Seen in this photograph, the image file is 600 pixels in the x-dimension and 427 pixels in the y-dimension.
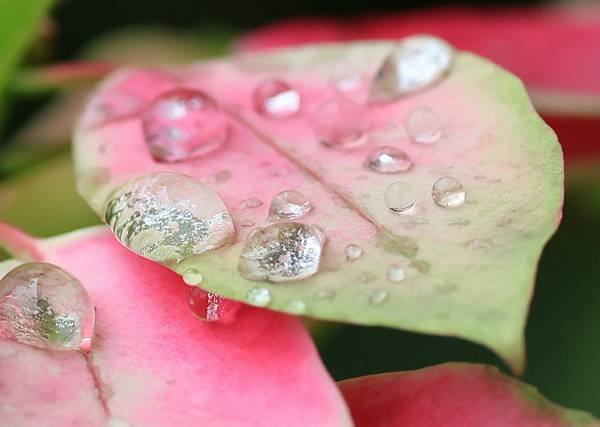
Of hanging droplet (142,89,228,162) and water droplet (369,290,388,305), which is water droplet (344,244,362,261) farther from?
hanging droplet (142,89,228,162)

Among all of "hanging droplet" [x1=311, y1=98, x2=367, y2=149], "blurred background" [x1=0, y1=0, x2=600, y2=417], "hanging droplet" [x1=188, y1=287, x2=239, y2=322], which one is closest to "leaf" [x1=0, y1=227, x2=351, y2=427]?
"hanging droplet" [x1=188, y1=287, x2=239, y2=322]

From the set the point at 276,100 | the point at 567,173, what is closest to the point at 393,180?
the point at 276,100

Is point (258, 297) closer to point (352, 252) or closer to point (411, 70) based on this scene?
point (352, 252)

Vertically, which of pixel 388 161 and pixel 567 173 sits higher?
pixel 388 161

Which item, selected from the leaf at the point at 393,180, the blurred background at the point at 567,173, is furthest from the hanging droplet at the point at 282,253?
the blurred background at the point at 567,173

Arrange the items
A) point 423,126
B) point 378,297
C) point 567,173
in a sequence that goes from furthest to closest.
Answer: point 567,173 → point 423,126 → point 378,297

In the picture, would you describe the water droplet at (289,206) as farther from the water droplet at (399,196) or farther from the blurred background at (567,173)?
the blurred background at (567,173)

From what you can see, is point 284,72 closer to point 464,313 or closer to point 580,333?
point 464,313

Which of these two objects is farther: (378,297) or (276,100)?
(276,100)
